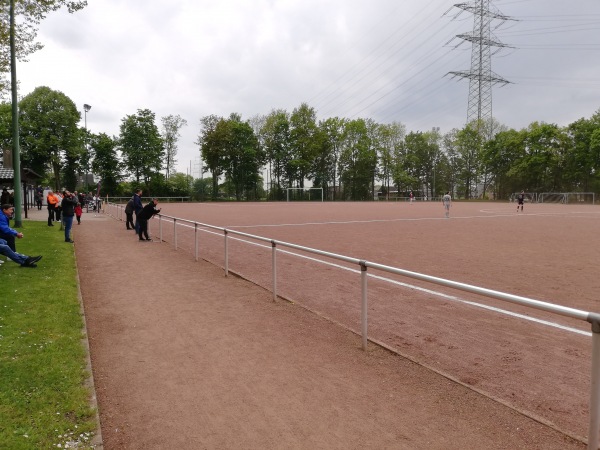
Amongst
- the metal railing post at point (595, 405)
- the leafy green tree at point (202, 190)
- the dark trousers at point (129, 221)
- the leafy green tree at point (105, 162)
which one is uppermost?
the leafy green tree at point (105, 162)

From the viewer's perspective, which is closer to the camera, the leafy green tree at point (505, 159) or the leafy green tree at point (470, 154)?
the leafy green tree at point (505, 159)

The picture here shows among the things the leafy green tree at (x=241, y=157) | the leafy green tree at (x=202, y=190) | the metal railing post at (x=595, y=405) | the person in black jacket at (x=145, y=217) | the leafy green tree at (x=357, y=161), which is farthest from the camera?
the leafy green tree at (x=357, y=161)

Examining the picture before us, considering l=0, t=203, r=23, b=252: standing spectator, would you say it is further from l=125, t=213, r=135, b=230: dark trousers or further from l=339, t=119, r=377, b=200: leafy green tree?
l=339, t=119, r=377, b=200: leafy green tree

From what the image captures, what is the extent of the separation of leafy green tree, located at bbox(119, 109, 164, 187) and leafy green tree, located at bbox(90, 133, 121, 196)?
1.70 m

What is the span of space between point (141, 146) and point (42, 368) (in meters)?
72.3

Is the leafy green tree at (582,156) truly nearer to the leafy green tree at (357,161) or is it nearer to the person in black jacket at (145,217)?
the leafy green tree at (357,161)

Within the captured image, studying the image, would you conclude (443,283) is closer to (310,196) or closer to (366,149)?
(310,196)

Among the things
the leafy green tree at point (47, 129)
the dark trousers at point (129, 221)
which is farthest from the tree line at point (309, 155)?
the dark trousers at point (129, 221)

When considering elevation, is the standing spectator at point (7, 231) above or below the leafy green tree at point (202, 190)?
below

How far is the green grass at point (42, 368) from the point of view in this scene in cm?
315

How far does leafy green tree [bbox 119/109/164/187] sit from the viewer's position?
232 ft

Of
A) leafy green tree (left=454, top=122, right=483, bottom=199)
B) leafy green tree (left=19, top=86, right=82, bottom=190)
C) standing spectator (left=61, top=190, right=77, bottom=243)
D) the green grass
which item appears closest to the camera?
the green grass

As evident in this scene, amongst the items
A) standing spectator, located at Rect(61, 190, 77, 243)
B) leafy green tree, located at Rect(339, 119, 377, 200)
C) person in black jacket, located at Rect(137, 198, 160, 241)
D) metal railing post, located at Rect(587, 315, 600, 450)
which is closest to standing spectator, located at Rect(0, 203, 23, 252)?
standing spectator, located at Rect(61, 190, 77, 243)

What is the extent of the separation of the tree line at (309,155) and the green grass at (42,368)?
54827mm
